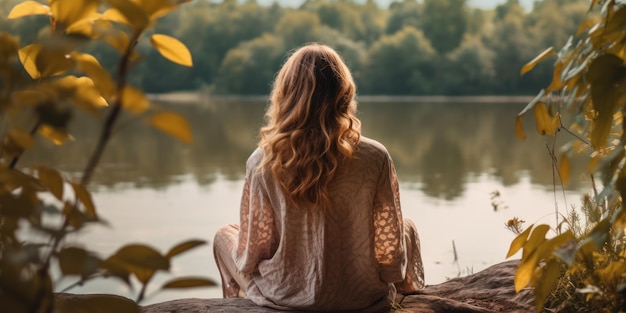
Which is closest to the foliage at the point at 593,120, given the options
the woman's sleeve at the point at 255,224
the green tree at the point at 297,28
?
the woman's sleeve at the point at 255,224

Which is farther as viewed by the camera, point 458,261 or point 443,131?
point 443,131

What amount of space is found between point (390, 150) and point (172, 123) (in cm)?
1187

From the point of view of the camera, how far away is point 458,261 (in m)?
5.13

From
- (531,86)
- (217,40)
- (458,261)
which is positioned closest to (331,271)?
(458,261)

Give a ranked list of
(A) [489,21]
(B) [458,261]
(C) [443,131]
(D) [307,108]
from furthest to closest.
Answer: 1. (A) [489,21]
2. (C) [443,131]
3. (B) [458,261]
4. (D) [307,108]

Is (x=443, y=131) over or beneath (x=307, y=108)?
over

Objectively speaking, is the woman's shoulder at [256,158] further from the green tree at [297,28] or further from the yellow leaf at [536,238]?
the green tree at [297,28]

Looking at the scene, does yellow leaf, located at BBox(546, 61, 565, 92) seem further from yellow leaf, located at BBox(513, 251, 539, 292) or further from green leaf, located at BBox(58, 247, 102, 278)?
green leaf, located at BBox(58, 247, 102, 278)

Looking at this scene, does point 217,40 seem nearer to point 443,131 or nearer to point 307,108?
point 443,131

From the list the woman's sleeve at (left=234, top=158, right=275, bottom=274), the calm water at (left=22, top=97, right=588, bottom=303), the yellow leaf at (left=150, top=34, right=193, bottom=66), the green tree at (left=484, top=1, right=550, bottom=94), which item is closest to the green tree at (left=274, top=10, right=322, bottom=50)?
the green tree at (left=484, top=1, right=550, bottom=94)

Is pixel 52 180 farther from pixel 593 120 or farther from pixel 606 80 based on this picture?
pixel 593 120

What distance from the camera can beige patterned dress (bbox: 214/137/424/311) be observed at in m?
2.52

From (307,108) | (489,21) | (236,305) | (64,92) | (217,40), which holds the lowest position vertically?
(236,305)

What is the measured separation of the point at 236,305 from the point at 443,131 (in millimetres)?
13832
